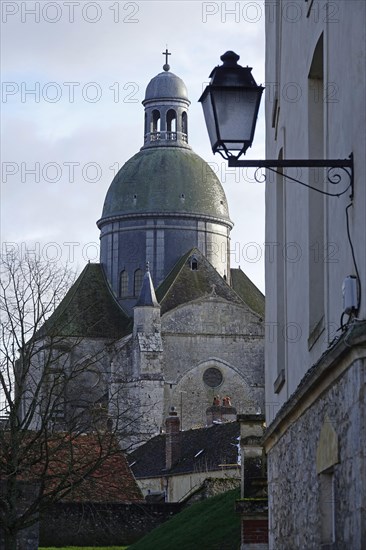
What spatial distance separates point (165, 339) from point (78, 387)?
7182mm

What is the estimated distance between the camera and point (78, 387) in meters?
77.8

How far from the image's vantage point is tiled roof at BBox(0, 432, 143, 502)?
98.3 ft

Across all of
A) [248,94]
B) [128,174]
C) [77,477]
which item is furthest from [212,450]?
[248,94]

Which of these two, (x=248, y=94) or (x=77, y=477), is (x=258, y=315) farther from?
(x=248, y=94)

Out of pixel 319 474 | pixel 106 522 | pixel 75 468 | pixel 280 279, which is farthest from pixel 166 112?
pixel 319 474

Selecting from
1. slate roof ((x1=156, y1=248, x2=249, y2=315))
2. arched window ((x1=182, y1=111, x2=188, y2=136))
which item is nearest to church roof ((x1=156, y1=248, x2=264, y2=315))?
slate roof ((x1=156, y1=248, x2=249, y2=315))

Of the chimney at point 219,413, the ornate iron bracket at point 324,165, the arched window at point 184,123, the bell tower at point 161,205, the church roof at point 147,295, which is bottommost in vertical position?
the ornate iron bracket at point 324,165

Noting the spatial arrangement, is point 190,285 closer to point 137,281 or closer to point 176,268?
point 176,268

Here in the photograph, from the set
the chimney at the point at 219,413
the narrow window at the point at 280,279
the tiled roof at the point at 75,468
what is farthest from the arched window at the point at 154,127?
the narrow window at the point at 280,279

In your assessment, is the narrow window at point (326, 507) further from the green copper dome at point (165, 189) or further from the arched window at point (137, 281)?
the arched window at point (137, 281)

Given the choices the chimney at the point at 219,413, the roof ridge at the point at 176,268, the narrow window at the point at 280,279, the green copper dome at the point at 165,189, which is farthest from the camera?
the green copper dome at the point at 165,189

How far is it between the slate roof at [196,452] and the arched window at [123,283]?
2396 centimetres

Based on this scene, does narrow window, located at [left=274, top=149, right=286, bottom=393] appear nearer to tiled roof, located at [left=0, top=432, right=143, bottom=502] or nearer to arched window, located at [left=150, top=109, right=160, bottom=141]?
tiled roof, located at [left=0, top=432, right=143, bottom=502]

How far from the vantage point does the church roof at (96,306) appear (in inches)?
3378
